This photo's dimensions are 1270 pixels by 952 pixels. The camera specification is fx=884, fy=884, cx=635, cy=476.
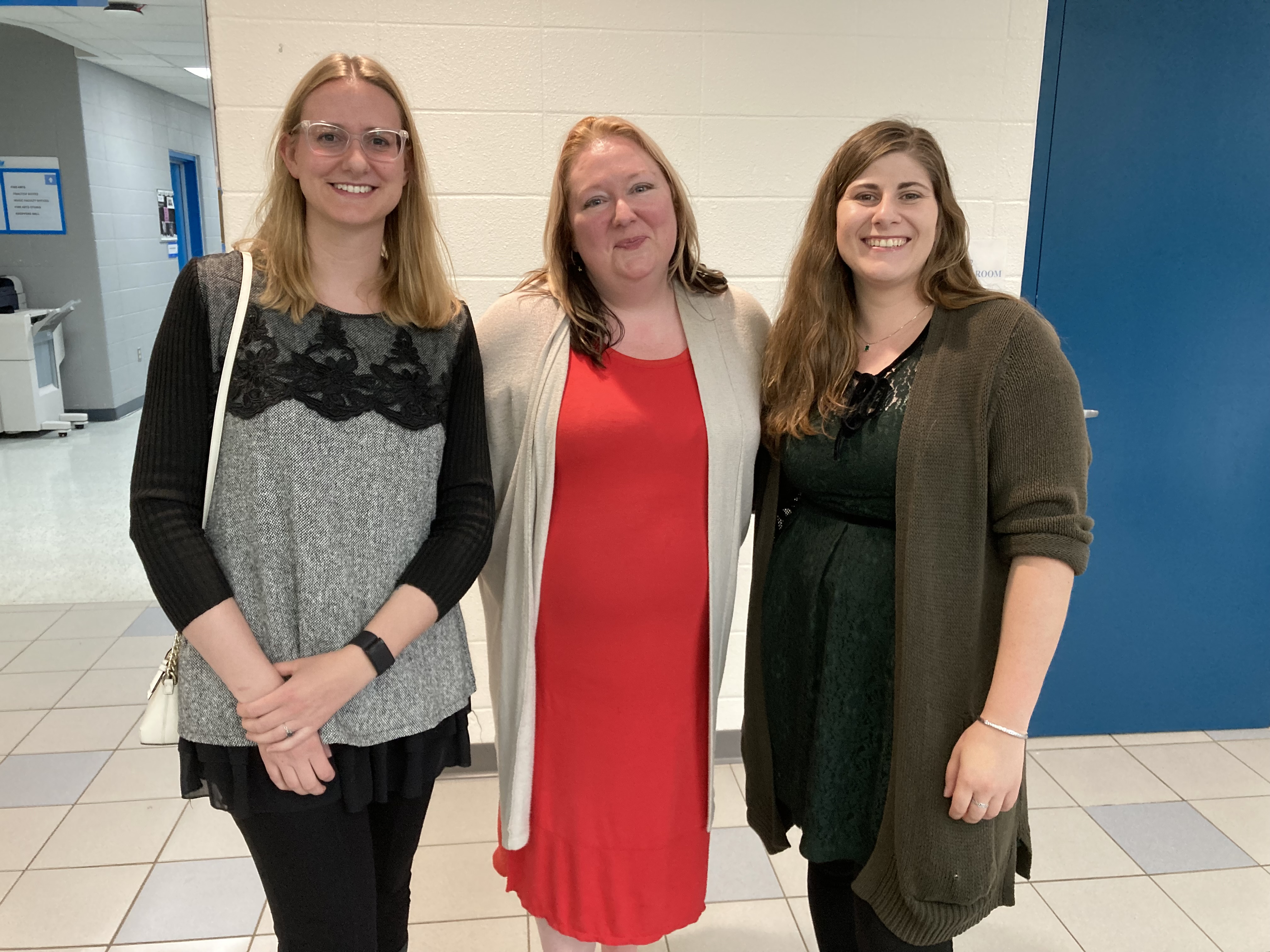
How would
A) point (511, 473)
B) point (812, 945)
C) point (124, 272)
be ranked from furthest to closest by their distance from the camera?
point (124, 272)
point (812, 945)
point (511, 473)

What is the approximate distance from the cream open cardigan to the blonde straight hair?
0.56ft

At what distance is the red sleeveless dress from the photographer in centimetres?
146

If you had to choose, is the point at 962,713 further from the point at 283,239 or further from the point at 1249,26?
the point at 1249,26

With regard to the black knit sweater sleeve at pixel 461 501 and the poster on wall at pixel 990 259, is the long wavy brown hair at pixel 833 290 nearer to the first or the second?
the black knit sweater sleeve at pixel 461 501

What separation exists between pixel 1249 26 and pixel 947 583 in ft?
8.39

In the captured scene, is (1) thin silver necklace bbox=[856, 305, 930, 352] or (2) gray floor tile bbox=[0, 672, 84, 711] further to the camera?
(2) gray floor tile bbox=[0, 672, 84, 711]

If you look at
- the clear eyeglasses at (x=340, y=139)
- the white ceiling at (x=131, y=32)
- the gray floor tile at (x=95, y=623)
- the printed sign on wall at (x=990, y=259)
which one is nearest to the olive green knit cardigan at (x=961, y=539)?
the clear eyeglasses at (x=340, y=139)

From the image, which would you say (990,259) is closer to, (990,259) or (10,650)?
(990,259)

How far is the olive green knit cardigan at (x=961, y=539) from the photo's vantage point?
4.02 ft

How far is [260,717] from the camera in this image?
119 cm

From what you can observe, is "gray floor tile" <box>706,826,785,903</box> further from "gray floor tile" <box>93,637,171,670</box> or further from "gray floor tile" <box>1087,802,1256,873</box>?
"gray floor tile" <box>93,637,171,670</box>

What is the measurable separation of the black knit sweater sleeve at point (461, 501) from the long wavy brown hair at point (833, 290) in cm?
50

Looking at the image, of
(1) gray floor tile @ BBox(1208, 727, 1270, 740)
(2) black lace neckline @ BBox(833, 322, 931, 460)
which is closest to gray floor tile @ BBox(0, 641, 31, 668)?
(2) black lace neckline @ BBox(833, 322, 931, 460)

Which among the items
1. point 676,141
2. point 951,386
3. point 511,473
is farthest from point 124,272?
point 951,386
